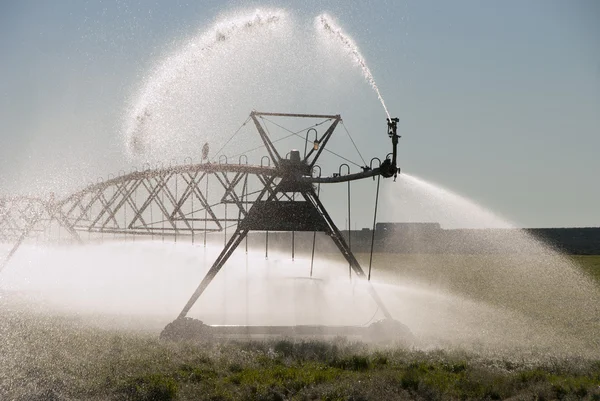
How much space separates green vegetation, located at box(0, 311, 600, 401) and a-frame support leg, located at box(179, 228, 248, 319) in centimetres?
170

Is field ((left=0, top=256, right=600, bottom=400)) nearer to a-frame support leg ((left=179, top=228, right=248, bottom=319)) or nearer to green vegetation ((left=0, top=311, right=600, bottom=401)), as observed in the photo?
green vegetation ((left=0, top=311, right=600, bottom=401))

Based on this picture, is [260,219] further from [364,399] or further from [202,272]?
[202,272]

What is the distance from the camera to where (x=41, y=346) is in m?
20.3

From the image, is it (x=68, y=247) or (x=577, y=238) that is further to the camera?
(x=577, y=238)

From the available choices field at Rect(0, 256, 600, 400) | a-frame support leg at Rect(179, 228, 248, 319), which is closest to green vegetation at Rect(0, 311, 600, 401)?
field at Rect(0, 256, 600, 400)

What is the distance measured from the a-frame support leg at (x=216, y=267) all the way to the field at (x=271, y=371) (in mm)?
1669

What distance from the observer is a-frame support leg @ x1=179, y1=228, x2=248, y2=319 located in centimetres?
2230

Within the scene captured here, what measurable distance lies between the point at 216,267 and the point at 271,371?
601cm

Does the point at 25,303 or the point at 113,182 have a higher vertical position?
the point at 113,182

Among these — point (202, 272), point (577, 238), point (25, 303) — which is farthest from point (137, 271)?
point (577, 238)

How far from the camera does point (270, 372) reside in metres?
17.2

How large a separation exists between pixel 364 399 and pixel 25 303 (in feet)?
83.5

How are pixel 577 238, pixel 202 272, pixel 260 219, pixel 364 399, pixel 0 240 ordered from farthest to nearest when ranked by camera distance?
pixel 577 238 < pixel 0 240 < pixel 202 272 < pixel 260 219 < pixel 364 399

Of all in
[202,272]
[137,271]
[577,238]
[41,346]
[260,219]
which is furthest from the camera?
[577,238]
